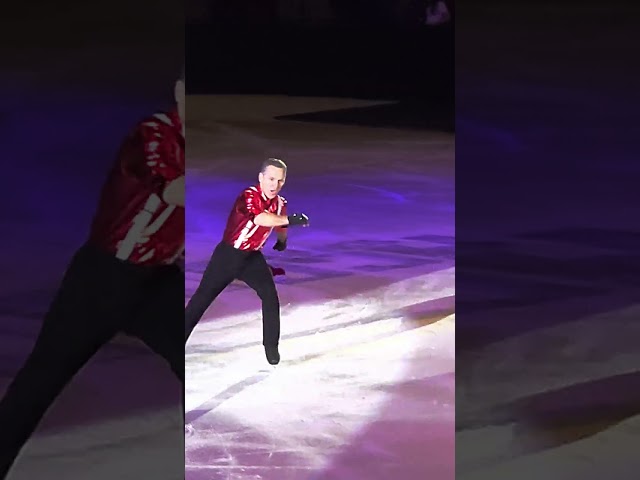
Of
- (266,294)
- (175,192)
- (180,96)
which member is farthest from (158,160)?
(266,294)

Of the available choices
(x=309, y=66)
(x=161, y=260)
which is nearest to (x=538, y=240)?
(x=309, y=66)

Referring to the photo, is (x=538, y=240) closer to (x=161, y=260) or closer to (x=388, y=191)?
(x=388, y=191)

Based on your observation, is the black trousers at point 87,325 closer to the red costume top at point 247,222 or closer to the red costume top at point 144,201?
the red costume top at point 144,201

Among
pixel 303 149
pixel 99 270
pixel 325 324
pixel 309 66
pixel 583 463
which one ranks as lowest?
pixel 583 463

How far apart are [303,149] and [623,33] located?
1.29 metres

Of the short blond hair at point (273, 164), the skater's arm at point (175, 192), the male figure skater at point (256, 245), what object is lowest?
the male figure skater at point (256, 245)

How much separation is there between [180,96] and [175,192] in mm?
357

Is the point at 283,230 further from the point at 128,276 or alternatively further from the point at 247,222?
the point at 128,276

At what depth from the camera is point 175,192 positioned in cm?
325

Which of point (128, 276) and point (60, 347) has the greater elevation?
point (128, 276)

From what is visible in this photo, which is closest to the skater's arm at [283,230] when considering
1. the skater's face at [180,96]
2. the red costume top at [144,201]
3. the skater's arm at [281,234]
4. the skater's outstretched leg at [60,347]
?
the skater's arm at [281,234]

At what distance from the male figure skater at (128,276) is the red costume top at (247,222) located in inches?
7.5

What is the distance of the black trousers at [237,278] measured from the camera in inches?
128

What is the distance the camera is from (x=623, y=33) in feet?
10.8
